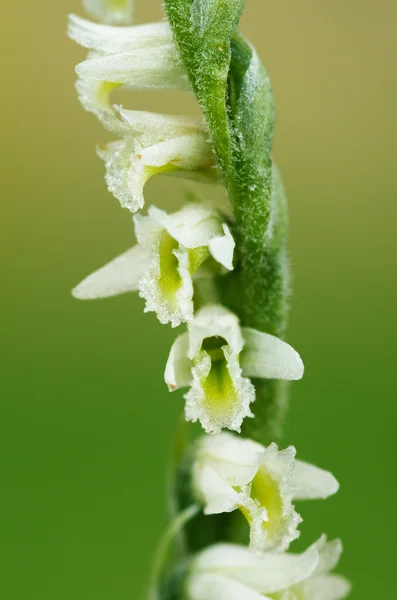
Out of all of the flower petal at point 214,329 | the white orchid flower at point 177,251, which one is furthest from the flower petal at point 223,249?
the flower petal at point 214,329

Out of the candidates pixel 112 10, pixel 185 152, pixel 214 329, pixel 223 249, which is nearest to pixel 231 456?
pixel 214 329

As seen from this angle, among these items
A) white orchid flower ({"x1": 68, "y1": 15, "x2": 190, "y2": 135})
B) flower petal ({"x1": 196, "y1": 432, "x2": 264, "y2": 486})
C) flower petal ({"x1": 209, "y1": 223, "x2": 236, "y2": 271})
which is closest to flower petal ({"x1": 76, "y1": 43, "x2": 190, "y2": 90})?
white orchid flower ({"x1": 68, "y1": 15, "x2": 190, "y2": 135})

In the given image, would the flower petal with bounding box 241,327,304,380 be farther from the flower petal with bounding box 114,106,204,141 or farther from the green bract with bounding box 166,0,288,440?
the flower petal with bounding box 114,106,204,141

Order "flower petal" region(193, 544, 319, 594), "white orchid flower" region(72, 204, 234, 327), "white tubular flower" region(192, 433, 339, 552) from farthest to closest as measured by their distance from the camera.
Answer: "flower petal" region(193, 544, 319, 594)
"white tubular flower" region(192, 433, 339, 552)
"white orchid flower" region(72, 204, 234, 327)

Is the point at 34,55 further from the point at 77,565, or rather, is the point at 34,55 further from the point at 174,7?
the point at 174,7

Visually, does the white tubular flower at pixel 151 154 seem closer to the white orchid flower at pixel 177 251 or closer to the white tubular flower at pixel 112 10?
the white orchid flower at pixel 177 251

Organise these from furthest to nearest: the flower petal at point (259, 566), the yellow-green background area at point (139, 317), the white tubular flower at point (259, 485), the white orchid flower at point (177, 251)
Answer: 1. the yellow-green background area at point (139, 317)
2. the flower petal at point (259, 566)
3. the white tubular flower at point (259, 485)
4. the white orchid flower at point (177, 251)
